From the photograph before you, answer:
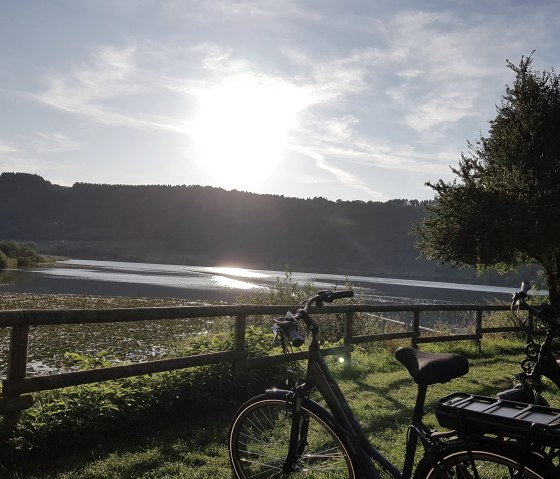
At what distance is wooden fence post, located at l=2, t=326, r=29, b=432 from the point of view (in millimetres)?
4578

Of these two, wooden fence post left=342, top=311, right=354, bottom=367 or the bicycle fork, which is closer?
the bicycle fork

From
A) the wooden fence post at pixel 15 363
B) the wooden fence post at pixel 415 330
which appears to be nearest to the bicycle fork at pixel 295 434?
the wooden fence post at pixel 15 363

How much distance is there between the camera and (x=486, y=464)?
8.45ft

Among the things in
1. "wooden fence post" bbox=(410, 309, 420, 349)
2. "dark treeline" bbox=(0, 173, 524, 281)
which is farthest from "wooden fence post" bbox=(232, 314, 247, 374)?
"dark treeline" bbox=(0, 173, 524, 281)

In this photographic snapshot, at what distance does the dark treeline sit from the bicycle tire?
328 feet

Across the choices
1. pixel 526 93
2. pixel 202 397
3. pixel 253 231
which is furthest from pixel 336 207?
pixel 202 397

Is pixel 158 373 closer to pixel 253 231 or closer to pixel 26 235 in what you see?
pixel 253 231

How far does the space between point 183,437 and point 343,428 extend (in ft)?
8.92

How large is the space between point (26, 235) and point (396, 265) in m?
94.3

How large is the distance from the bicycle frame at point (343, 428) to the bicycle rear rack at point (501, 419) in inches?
8.7

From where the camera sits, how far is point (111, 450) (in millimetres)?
4922

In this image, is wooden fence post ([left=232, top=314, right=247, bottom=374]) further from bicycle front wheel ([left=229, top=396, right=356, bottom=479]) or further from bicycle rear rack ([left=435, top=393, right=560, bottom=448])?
bicycle rear rack ([left=435, top=393, right=560, bottom=448])

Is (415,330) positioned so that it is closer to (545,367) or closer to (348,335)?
(348,335)

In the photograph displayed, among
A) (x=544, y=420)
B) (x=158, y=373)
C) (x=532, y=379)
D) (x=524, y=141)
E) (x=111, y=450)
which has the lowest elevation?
(x=111, y=450)
